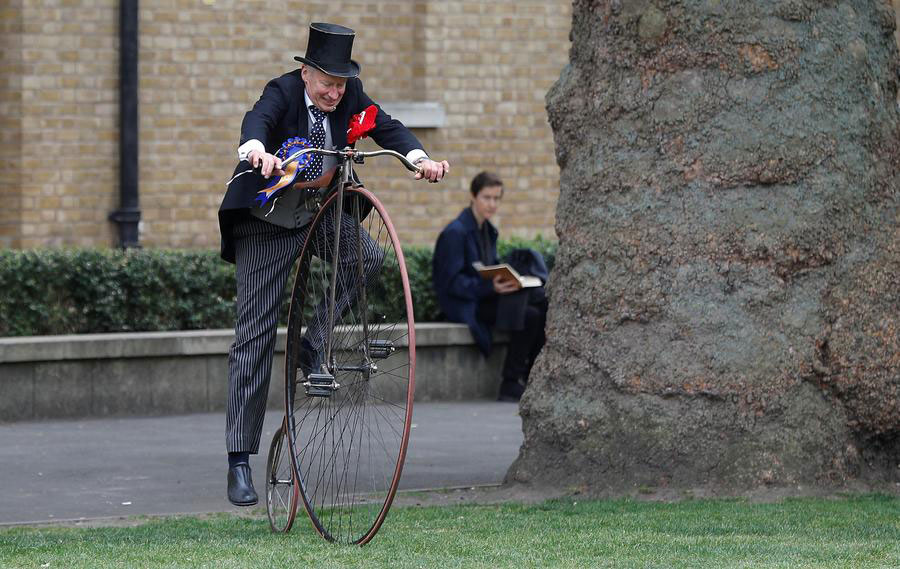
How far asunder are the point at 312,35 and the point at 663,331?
211 cm

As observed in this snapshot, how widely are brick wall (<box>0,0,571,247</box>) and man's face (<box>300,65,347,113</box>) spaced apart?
7.60m

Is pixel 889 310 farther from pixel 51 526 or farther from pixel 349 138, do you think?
pixel 51 526

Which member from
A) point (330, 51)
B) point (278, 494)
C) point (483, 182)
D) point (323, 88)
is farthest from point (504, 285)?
point (330, 51)

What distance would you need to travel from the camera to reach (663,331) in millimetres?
7352

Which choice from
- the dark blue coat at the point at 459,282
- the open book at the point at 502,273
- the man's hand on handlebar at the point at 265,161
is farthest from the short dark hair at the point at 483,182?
the man's hand on handlebar at the point at 265,161

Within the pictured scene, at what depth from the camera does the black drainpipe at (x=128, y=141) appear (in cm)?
1380

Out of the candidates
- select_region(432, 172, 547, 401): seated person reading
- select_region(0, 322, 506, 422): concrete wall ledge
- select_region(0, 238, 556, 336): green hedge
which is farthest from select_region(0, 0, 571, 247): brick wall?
select_region(0, 322, 506, 422): concrete wall ledge

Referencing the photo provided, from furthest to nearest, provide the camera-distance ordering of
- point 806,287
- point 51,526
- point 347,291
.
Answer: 1. point 806,287
2. point 51,526
3. point 347,291

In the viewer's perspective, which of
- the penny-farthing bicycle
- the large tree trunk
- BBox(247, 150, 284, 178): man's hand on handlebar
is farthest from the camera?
the large tree trunk

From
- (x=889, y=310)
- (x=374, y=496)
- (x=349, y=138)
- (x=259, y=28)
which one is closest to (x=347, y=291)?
(x=349, y=138)

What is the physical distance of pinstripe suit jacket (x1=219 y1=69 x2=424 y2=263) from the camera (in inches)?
254

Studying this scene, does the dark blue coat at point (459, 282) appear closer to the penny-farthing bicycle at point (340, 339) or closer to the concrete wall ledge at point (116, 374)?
the concrete wall ledge at point (116, 374)

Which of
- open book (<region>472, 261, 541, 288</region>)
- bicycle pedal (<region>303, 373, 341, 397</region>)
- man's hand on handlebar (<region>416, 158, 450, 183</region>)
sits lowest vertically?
open book (<region>472, 261, 541, 288</region>)

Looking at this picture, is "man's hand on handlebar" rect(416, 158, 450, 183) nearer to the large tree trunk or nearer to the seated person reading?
the large tree trunk
